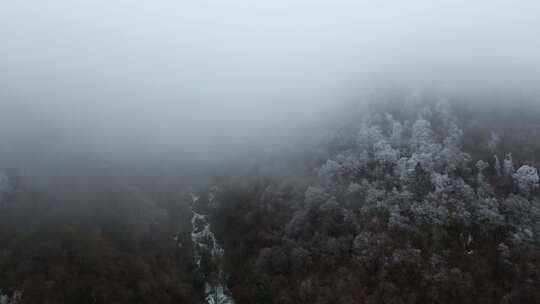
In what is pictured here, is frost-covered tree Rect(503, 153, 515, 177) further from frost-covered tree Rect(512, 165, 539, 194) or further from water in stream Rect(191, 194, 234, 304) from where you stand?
Answer: water in stream Rect(191, 194, 234, 304)

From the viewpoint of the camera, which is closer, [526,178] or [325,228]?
[526,178]

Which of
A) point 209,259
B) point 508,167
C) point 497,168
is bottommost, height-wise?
point 209,259

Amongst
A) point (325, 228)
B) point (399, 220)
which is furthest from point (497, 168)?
point (325, 228)

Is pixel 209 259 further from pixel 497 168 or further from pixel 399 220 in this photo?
pixel 497 168

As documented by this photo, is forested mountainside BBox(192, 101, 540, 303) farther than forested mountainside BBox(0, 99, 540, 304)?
No

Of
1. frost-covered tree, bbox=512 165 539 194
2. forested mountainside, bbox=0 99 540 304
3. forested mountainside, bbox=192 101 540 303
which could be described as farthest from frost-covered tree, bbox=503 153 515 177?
frost-covered tree, bbox=512 165 539 194

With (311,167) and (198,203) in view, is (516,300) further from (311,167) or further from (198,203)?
(198,203)

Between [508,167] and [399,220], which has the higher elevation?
[508,167]

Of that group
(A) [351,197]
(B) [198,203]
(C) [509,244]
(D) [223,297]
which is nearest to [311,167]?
(A) [351,197]

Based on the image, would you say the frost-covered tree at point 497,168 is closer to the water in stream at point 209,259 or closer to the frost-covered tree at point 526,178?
the frost-covered tree at point 526,178
